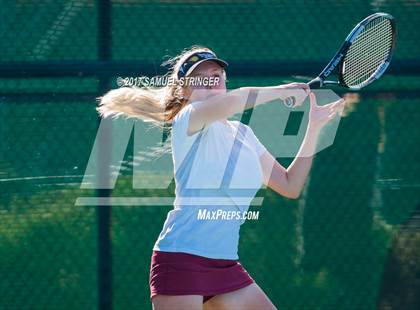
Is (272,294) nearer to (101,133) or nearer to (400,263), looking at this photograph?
(400,263)

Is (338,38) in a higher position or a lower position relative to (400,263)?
higher

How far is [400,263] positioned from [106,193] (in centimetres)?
149

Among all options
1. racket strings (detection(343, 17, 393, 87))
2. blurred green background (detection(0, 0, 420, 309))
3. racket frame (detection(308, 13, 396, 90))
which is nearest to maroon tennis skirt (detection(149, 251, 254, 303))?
racket frame (detection(308, 13, 396, 90))

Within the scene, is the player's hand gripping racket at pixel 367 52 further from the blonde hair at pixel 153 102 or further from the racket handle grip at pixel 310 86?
the blonde hair at pixel 153 102

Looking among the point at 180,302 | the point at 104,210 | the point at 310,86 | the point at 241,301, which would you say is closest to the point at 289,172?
the point at 310,86

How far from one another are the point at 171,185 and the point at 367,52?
1.13 metres

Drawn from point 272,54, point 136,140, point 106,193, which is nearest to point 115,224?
point 106,193

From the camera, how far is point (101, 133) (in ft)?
13.9

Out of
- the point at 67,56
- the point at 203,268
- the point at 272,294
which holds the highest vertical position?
the point at 67,56

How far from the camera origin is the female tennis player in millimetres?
3326

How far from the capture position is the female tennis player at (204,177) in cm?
333

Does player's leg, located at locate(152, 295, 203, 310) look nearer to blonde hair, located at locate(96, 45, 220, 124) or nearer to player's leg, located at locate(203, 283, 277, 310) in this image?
player's leg, located at locate(203, 283, 277, 310)

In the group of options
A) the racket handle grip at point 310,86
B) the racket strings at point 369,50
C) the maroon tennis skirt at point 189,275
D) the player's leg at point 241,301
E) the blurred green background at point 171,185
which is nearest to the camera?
the racket handle grip at point 310,86

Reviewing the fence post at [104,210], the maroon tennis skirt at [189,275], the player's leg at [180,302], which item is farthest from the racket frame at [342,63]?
the fence post at [104,210]
